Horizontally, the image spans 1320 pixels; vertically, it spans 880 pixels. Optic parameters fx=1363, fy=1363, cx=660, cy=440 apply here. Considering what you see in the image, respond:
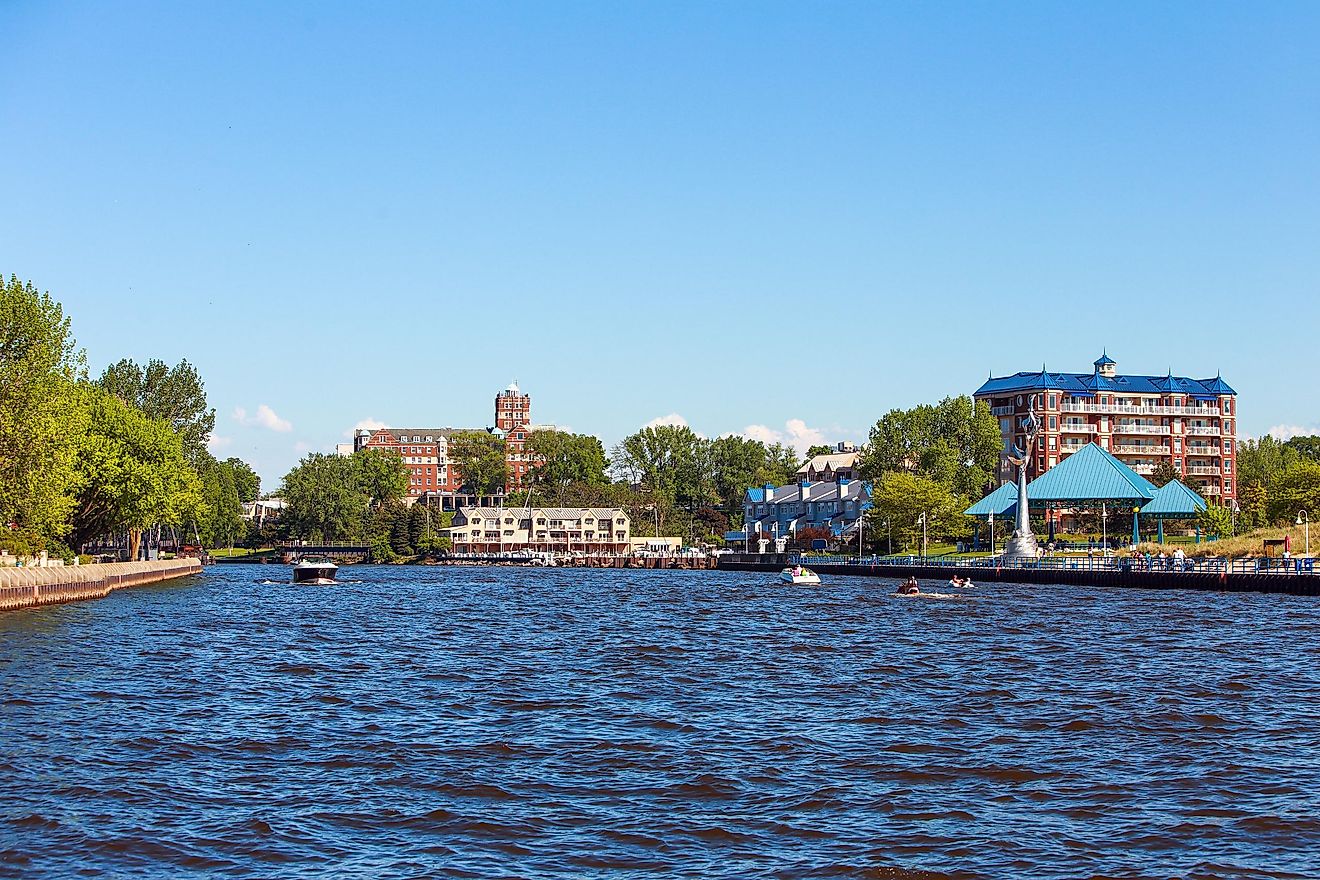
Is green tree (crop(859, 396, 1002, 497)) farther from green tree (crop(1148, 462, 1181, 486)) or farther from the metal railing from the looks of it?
the metal railing

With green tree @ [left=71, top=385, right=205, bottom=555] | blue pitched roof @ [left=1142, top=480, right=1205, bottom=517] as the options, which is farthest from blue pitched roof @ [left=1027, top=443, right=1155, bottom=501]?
green tree @ [left=71, top=385, right=205, bottom=555]

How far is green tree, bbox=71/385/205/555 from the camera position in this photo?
342 feet

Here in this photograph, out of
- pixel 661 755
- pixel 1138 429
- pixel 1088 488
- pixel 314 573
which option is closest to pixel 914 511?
pixel 1088 488

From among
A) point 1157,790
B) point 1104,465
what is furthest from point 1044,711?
point 1104,465

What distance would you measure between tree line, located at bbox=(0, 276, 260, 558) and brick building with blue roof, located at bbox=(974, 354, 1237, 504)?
364ft

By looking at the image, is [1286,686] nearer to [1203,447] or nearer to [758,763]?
[758,763]

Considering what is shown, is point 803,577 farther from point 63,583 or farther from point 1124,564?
point 63,583

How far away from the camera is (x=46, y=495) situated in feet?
254

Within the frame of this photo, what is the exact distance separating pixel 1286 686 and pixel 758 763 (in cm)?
2126

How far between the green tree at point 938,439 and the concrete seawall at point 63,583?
107944mm

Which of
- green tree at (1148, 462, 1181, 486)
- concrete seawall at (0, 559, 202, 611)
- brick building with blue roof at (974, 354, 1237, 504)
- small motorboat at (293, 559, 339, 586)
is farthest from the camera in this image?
brick building with blue roof at (974, 354, 1237, 504)

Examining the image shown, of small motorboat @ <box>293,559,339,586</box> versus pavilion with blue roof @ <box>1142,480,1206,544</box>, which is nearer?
small motorboat @ <box>293,559,339,586</box>

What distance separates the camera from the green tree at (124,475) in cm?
10438

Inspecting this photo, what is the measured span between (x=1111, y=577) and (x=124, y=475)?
254 feet
